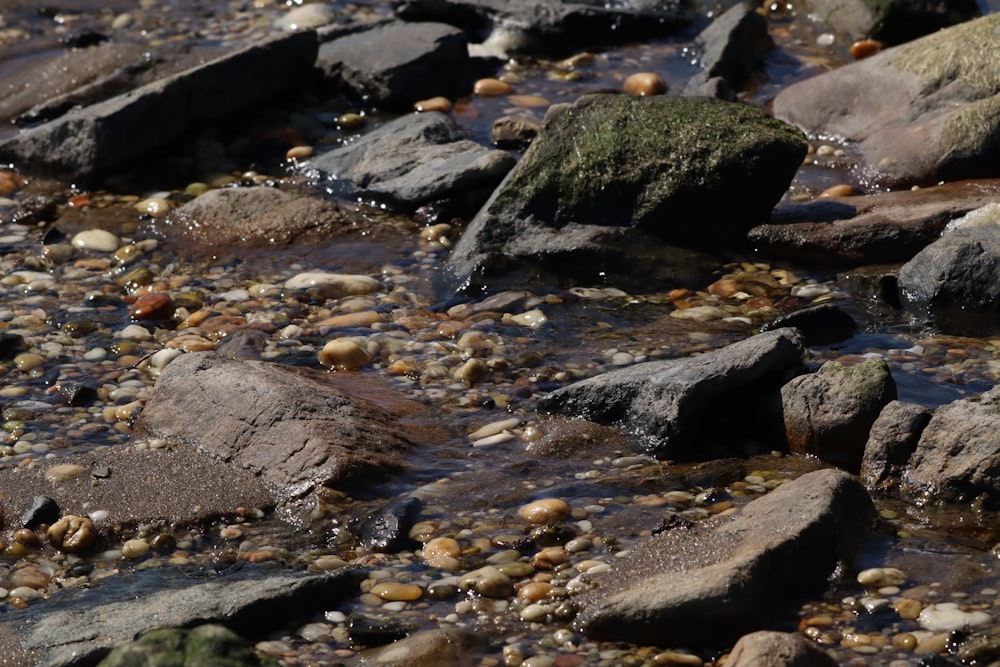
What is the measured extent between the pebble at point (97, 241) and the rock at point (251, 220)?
258mm

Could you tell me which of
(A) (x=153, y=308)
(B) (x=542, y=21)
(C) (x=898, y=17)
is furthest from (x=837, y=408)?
(B) (x=542, y=21)

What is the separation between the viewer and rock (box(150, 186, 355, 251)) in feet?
23.6

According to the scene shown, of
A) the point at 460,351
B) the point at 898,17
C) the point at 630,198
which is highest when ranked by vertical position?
the point at 898,17

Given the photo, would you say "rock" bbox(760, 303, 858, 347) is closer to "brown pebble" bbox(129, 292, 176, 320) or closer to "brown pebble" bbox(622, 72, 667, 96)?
"brown pebble" bbox(129, 292, 176, 320)

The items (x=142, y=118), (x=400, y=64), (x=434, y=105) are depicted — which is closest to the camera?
(x=142, y=118)

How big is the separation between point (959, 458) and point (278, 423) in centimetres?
240

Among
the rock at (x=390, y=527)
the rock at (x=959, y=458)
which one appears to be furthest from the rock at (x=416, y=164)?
the rock at (x=959, y=458)

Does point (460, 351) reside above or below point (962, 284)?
below

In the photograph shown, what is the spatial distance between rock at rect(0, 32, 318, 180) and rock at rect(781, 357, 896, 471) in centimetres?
487

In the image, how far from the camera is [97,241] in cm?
726

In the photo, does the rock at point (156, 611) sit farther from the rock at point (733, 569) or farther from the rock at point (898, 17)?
the rock at point (898, 17)

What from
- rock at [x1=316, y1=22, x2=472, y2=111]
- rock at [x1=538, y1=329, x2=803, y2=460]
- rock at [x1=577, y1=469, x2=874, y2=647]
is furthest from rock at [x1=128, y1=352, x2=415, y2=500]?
rock at [x1=316, y1=22, x2=472, y2=111]

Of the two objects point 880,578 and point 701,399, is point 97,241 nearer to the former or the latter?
point 701,399

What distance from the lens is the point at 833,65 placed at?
9234 millimetres
